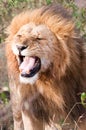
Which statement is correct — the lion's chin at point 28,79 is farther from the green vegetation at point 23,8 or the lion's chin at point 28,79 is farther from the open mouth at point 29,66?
the green vegetation at point 23,8

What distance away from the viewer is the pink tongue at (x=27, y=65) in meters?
3.93

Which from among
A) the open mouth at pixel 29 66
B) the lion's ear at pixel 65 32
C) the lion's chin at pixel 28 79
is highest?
the lion's ear at pixel 65 32

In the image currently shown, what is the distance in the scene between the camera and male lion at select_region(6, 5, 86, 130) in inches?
156

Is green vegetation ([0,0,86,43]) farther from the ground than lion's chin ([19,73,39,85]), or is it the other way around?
green vegetation ([0,0,86,43])

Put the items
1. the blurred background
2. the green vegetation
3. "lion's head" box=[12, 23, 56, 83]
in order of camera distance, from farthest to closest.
A: the green vegetation < the blurred background < "lion's head" box=[12, 23, 56, 83]

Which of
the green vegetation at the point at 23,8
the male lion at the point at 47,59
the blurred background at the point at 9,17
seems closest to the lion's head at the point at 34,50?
the male lion at the point at 47,59

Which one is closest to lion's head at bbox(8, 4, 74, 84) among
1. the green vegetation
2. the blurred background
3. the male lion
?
the male lion

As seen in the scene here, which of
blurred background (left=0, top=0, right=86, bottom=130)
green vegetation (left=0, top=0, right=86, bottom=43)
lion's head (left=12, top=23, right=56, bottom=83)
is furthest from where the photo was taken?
green vegetation (left=0, top=0, right=86, bottom=43)

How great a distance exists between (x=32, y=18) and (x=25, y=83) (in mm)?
470

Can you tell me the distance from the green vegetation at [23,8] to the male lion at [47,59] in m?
1.98

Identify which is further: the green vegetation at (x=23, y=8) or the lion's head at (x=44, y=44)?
the green vegetation at (x=23, y=8)

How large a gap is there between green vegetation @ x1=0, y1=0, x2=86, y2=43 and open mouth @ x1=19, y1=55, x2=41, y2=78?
7.17 feet

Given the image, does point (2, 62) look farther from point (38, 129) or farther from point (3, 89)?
point (38, 129)

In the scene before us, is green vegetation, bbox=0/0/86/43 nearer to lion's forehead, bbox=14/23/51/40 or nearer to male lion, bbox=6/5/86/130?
male lion, bbox=6/5/86/130
